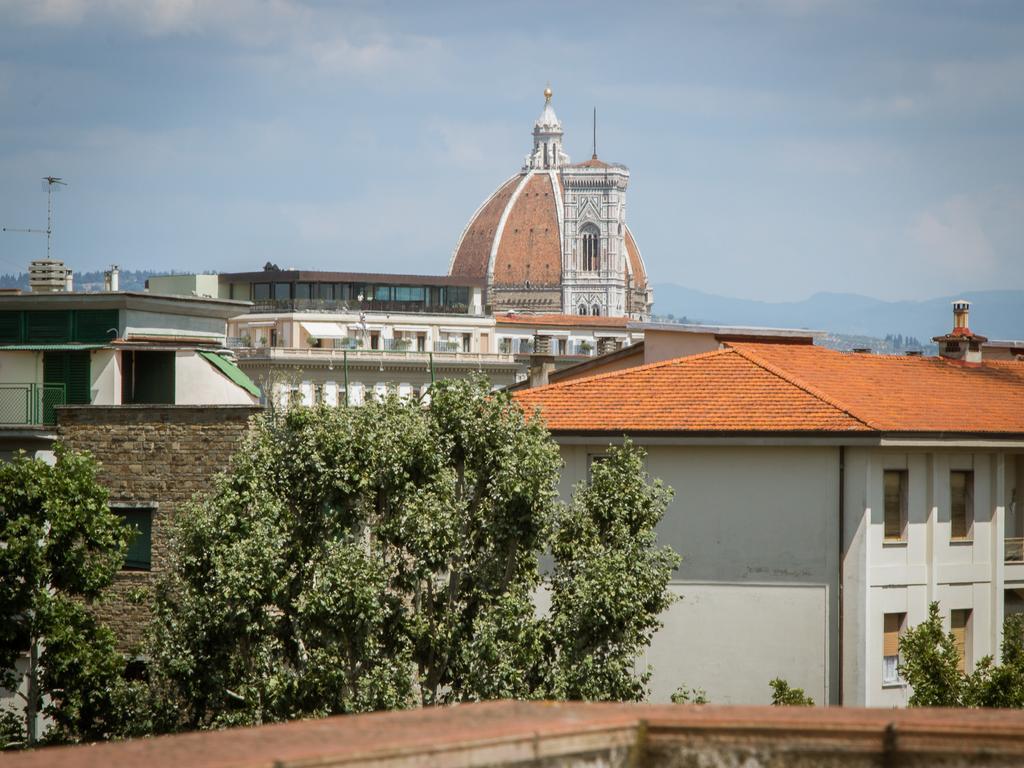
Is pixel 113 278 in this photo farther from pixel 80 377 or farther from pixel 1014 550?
pixel 1014 550

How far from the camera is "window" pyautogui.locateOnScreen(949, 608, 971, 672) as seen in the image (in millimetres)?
27578

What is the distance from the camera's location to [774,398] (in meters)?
27.2

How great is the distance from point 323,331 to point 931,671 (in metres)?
120

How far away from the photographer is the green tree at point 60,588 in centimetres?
2273

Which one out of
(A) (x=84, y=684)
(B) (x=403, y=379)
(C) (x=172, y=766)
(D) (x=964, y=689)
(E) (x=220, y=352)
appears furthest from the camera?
(B) (x=403, y=379)

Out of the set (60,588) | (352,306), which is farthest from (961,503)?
(352,306)

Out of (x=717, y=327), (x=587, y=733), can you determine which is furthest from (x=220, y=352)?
(x=587, y=733)

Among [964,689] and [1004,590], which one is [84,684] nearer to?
[964,689]

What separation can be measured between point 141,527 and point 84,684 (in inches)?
274

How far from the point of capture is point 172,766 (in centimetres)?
486

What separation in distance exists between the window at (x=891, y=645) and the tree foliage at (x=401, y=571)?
7898 mm

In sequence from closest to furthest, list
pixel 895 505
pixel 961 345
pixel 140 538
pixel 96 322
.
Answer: pixel 895 505
pixel 140 538
pixel 96 322
pixel 961 345

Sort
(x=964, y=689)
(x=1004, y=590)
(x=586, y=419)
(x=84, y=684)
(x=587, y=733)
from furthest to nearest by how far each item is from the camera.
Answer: (x=1004, y=590) → (x=586, y=419) → (x=84, y=684) → (x=964, y=689) → (x=587, y=733)

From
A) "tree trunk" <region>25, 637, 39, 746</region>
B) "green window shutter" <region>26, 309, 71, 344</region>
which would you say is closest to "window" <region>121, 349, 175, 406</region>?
"green window shutter" <region>26, 309, 71, 344</region>
